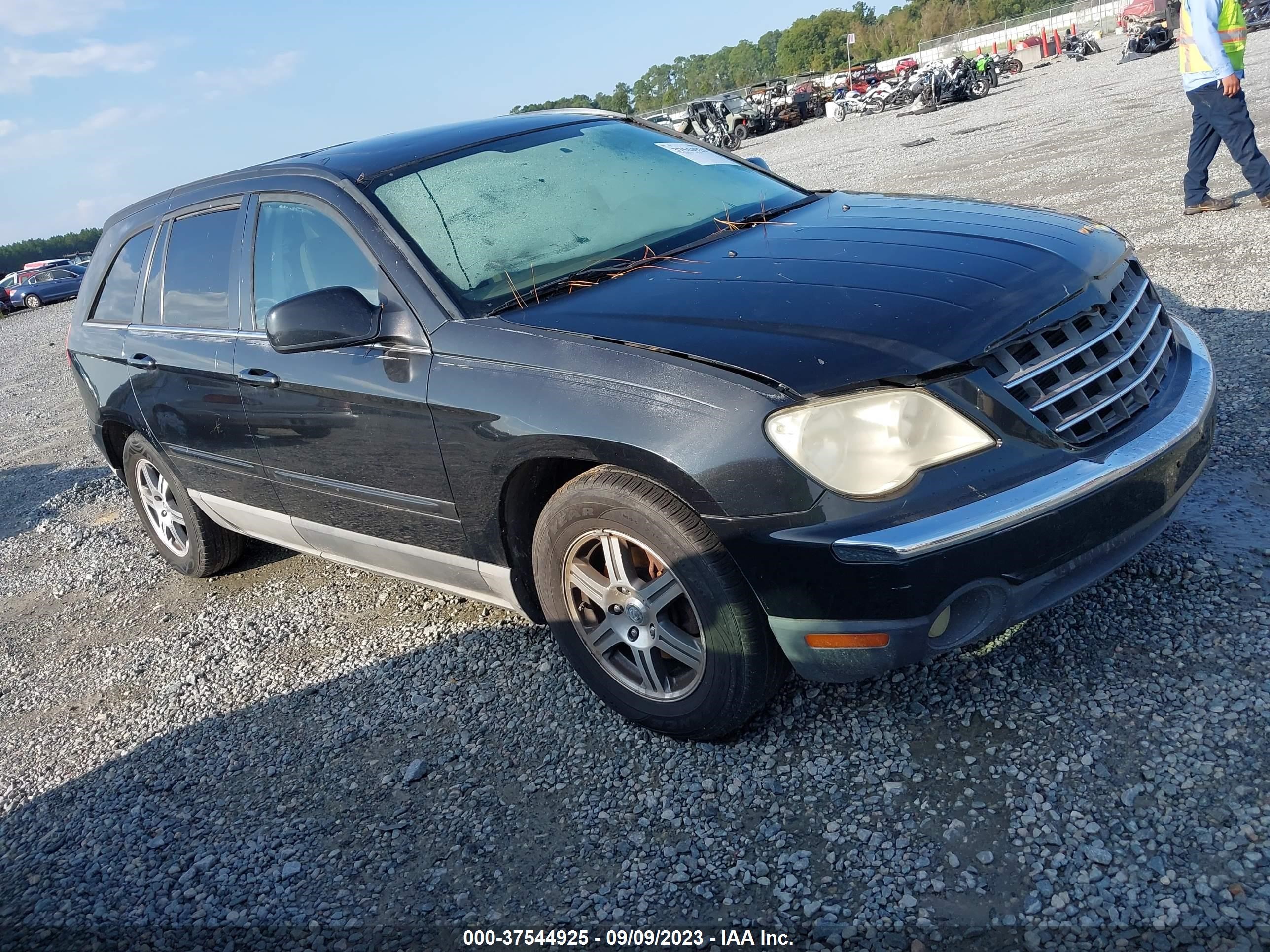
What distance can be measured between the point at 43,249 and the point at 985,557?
106 metres

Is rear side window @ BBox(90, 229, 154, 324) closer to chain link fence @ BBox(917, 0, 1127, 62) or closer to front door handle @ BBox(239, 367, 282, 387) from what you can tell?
front door handle @ BBox(239, 367, 282, 387)

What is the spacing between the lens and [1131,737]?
2.58 metres

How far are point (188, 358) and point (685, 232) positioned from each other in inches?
86.8

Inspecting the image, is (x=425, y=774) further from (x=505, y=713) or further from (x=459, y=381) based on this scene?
(x=459, y=381)

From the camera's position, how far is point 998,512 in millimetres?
2414

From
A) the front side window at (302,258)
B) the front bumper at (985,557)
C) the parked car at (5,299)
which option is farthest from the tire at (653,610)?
the parked car at (5,299)

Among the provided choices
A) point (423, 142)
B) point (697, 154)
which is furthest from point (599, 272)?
point (697, 154)

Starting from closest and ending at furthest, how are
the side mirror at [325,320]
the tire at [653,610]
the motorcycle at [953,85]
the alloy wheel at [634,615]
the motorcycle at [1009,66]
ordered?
the tire at [653,610], the alloy wheel at [634,615], the side mirror at [325,320], the motorcycle at [953,85], the motorcycle at [1009,66]

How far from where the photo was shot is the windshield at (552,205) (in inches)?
132

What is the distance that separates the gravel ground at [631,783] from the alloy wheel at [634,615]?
0.75 feet

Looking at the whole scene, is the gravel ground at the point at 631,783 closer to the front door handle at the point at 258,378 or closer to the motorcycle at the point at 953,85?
the front door handle at the point at 258,378

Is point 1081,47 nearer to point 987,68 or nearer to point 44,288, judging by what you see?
point 987,68

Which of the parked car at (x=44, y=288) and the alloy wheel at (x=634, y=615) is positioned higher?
the parked car at (x=44, y=288)

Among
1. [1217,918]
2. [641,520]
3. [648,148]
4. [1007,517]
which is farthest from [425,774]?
[648,148]
